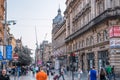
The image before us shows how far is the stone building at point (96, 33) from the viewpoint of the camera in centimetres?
4541

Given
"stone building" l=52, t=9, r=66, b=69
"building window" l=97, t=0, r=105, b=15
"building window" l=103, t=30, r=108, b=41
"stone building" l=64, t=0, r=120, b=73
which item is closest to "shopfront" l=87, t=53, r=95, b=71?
"stone building" l=64, t=0, r=120, b=73

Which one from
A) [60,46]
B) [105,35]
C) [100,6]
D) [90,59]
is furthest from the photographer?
[60,46]

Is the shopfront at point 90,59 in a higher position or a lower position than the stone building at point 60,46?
lower

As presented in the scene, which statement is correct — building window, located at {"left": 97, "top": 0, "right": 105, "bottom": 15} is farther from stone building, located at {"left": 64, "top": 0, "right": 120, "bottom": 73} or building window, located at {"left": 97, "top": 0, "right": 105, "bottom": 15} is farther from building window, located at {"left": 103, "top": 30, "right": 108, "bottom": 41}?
building window, located at {"left": 103, "top": 30, "right": 108, "bottom": 41}

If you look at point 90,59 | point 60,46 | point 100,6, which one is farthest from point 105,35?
point 60,46

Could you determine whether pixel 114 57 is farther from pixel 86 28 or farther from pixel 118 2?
pixel 86 28

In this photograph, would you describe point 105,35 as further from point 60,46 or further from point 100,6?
point 60,46

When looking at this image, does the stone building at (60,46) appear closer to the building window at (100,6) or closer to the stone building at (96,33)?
the stone building at (96,33)

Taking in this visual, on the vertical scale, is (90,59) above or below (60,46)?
below

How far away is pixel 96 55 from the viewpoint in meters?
53.7

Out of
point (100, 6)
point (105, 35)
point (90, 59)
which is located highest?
point (100, 6)

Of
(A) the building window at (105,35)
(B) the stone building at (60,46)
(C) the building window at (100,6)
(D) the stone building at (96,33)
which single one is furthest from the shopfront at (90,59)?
(A) the building window at (105,35)

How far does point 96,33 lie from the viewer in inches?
2108

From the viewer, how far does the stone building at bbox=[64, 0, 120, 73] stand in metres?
45.4
